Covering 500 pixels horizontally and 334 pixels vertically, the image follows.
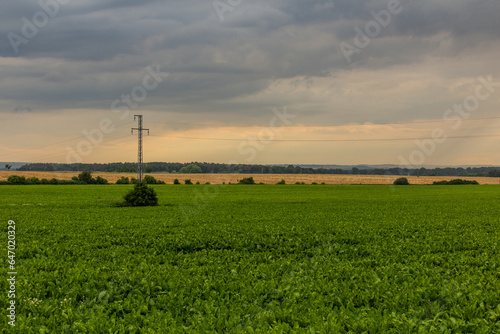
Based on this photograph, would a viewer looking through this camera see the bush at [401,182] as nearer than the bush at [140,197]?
No

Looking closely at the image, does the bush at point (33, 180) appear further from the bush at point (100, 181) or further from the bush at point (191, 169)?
the bush at point (191, 169)

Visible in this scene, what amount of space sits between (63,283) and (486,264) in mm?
15319

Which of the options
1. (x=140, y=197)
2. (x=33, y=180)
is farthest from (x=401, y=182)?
(x=33, y=180)

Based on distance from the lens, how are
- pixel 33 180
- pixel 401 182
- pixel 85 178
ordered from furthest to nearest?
pixel 401 182
pixel 85 178
pixel 33 180

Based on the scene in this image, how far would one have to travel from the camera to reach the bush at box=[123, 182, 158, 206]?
49.9 metres

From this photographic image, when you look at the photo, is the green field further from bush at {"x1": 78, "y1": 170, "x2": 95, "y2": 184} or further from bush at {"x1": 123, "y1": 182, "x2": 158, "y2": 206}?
bush at {"x1": 78, "y1": 170, "x2": 95, "y2": 184}

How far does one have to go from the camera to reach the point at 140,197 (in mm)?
49938

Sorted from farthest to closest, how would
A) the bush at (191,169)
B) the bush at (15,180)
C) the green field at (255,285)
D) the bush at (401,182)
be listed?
the bush at (191,169), the bush at (401,182), the bush at (15,180), the green field at (255,285)

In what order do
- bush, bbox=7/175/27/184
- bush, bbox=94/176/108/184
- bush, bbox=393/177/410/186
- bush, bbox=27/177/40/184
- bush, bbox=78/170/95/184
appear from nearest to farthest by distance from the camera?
bush, bbox=7/175/27/184
bush, bbox=27/177/40/184
bush, bbox=78/170/95/184
bush, bbox=94/176/108/184
bush, bbox=393/177/410/186

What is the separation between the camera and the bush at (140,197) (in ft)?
164

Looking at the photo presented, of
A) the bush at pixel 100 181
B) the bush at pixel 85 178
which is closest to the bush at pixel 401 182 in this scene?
the bush at pixel 100 181

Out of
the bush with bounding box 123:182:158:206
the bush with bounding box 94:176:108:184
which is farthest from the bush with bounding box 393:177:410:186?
the bush with bounding box 123:182:158:206

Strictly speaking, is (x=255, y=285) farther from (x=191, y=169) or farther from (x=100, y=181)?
(x=191, y=169)

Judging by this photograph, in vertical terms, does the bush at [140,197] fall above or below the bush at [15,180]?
below
